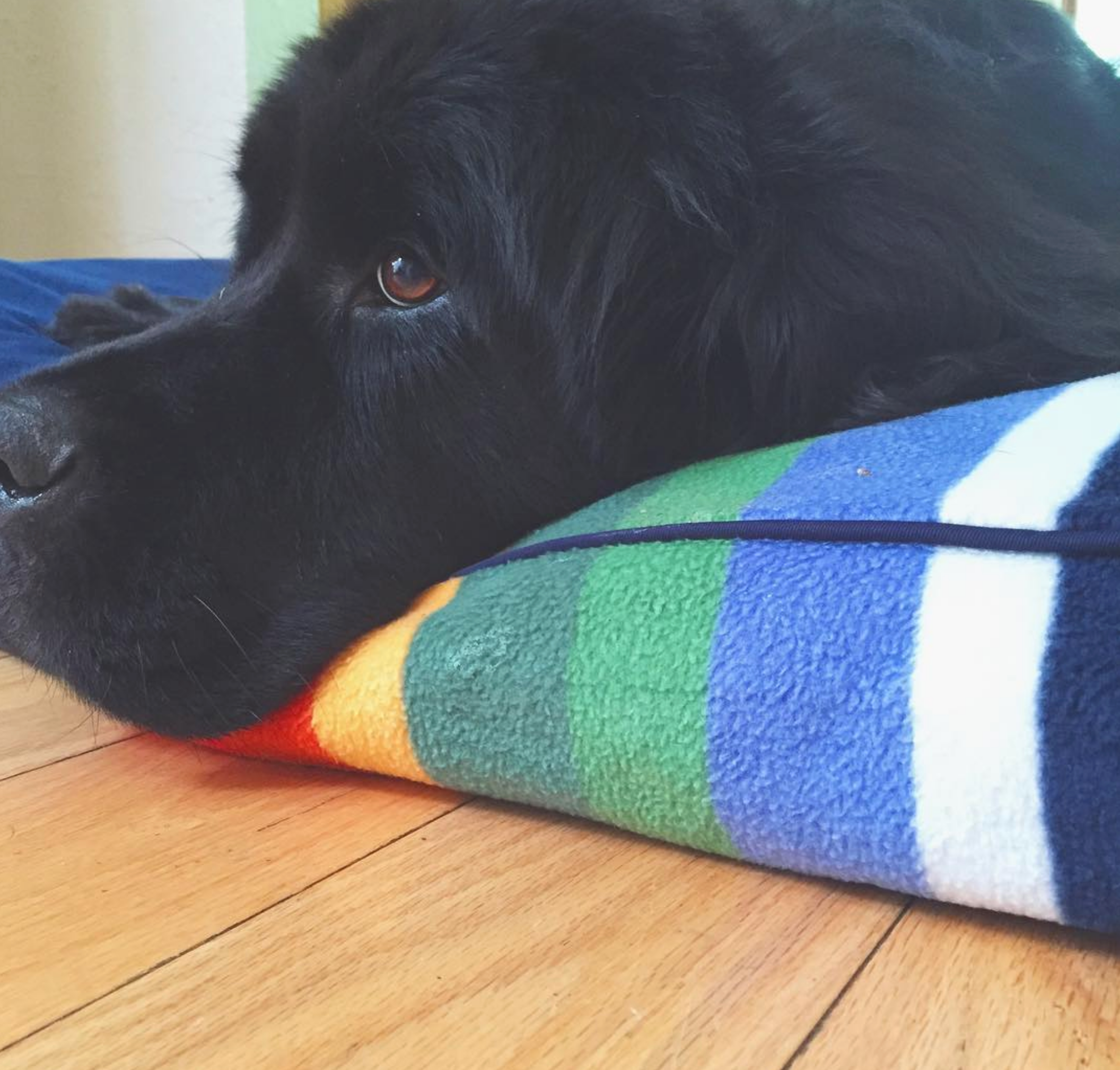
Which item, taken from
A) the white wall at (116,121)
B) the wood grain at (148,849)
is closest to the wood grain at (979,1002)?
the wood grain at (148,849)

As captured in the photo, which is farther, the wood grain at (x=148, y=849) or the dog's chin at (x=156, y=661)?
the dog's chin at (x=156, y=661)

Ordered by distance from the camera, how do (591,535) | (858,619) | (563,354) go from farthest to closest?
(563,354) < (591,535) < (858,619)

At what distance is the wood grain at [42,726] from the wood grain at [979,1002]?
0.57 metres

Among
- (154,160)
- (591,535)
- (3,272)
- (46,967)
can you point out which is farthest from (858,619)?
(154,160)

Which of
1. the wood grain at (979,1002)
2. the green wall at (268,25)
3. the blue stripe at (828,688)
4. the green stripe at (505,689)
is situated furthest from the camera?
the green wall at (268,25)

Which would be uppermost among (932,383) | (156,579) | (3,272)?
(3,272)

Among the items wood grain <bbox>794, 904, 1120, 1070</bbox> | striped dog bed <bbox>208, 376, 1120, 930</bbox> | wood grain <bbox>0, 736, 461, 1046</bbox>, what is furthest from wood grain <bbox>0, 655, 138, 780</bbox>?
wood grain <bbox>794, 904, 1120, 1070</bbox>

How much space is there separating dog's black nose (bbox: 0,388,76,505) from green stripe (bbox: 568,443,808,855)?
14.8 inches

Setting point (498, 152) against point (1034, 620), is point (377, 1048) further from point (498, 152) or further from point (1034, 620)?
point (498, 152)

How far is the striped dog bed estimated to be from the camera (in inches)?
20.4

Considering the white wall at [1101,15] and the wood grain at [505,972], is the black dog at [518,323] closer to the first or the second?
the wood grain at [505,972]

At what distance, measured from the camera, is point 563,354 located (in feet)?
2.80

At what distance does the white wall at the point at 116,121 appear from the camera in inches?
115

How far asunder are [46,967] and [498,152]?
611 mm
